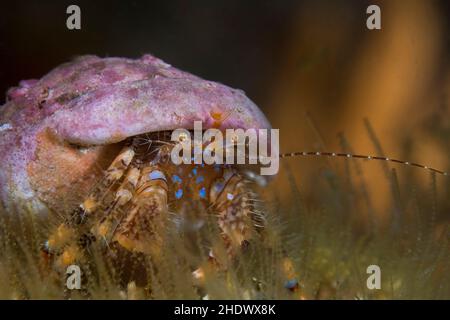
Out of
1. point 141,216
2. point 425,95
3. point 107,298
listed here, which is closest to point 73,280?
point 107,298

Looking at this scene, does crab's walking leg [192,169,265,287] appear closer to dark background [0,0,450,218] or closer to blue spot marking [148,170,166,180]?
blue spot marking [148,170,166,180]

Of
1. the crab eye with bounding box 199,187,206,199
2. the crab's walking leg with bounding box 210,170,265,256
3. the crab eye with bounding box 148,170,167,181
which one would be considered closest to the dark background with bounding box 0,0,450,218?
the crab's walking leg with bounding box 210,170,265,256

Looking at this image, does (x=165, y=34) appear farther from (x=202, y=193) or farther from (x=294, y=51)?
(x=202, y=193)

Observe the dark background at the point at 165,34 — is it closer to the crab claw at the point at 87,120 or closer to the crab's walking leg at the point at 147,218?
the crab claw at the point at 87,120

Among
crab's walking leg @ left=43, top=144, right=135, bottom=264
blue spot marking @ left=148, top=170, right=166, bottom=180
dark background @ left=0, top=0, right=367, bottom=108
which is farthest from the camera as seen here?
dark background @ left=0, top=0, right=367, bottom=108

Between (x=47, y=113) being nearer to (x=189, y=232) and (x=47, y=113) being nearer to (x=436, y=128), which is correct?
(x=189, y=232)

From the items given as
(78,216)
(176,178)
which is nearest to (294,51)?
(176,178)

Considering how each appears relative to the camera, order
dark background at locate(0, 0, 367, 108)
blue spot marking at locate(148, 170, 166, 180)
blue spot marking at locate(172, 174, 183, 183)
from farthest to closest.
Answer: dark background at locate(0, 0, 367, 108), blue spot marking at locate(172, 174, 183, 183), blue spot marking at locate(148, 170, 166, 180)
